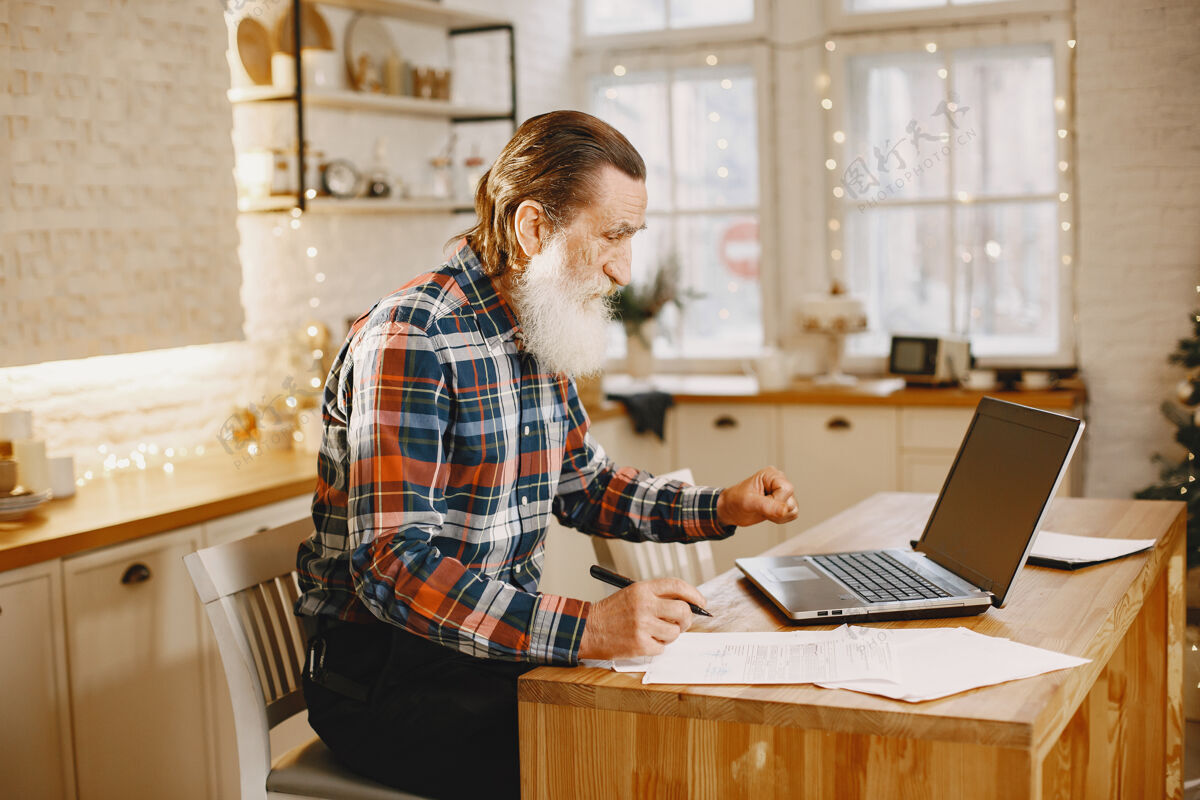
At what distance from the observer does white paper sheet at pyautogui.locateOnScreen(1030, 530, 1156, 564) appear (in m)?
1.96

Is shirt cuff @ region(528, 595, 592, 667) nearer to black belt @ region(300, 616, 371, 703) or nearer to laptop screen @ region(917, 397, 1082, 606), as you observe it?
black belt @ region(300, 616, 371, 703)

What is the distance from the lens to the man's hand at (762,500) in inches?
74.8

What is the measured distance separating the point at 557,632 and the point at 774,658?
0.28 meters

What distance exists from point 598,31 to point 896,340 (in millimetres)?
1928

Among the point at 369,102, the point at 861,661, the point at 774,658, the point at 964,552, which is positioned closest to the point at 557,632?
the point at 774,658

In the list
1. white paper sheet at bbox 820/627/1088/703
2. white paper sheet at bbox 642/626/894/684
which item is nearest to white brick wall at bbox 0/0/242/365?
white paper sheet at bbox 642/626/894/684

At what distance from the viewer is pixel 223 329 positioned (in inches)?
130

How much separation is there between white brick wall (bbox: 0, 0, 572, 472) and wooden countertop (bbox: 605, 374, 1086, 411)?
121 centimetres

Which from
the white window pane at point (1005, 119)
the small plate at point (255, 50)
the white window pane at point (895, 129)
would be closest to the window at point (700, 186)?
the white window pane at point (895, 129)

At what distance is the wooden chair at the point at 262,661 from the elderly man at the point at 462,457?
0.05 meters

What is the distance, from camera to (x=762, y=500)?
1899mm

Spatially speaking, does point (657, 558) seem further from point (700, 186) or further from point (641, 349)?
point (700, 186)

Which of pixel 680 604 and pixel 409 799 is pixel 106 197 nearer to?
pixel 409 799

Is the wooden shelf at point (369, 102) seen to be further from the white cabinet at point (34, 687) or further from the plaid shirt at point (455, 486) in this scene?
the plaid shirt at point (455, 486)
